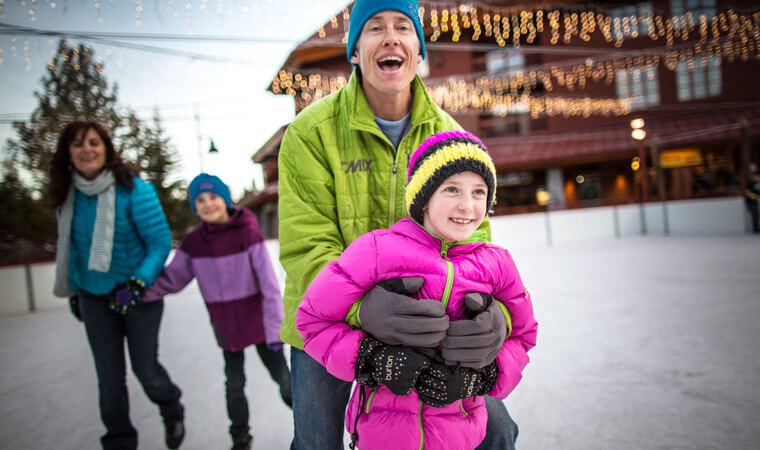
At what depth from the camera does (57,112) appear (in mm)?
7801

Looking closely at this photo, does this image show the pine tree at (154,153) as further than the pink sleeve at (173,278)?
Yes

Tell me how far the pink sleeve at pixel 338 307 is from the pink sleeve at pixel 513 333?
39 cm

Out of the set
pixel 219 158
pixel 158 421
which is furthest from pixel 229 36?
pixel 158 421

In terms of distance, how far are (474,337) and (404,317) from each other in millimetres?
185

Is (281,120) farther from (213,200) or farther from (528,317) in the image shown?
(528,317)

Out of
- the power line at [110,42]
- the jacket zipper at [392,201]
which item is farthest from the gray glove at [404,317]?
the power line at [110,42]

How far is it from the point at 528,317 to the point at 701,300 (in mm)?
4264

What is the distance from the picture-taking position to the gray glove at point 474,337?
987 mm

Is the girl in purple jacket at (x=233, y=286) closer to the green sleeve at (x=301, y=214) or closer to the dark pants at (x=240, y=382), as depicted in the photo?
the dark pants at (x=240, y=382)

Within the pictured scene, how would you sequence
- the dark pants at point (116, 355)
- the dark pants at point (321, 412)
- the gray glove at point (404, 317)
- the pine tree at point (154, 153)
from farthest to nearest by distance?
the pine tree at point (154, 153) < the dark pants at point (116, 355) < the dark pants at point (321, 412) < the gray glove at point (404, 317)

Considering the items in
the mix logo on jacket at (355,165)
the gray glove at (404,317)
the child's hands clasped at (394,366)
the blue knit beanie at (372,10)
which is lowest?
the child's hands clasped at (394,366)

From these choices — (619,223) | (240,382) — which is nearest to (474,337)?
(240,382)

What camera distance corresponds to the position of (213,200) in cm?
237

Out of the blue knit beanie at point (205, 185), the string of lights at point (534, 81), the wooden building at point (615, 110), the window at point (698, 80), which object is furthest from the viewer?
the window at point (698, 80)
